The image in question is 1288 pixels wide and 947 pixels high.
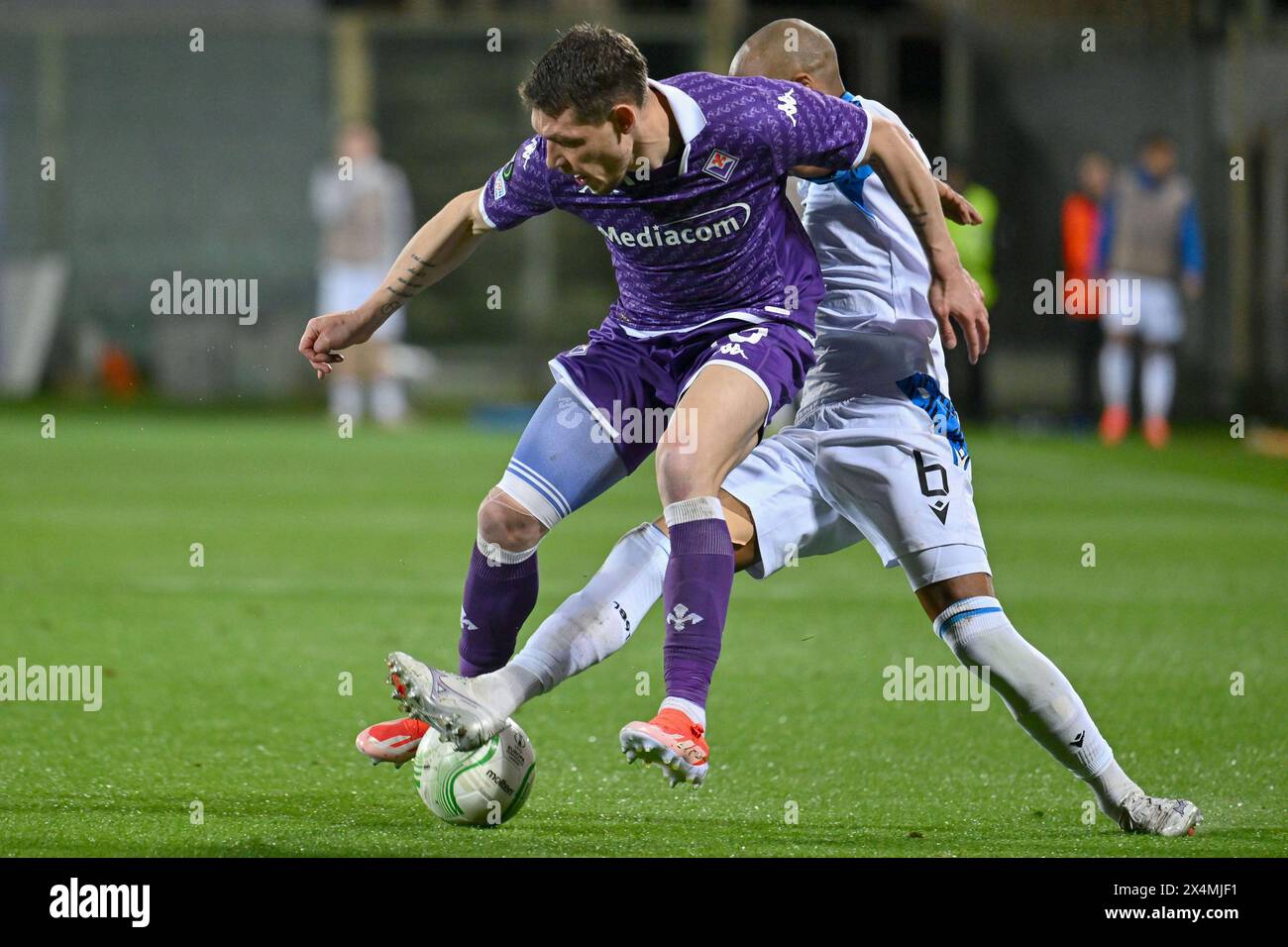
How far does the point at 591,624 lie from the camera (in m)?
4.91

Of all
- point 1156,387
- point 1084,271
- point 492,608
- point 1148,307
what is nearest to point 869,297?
point 492,608

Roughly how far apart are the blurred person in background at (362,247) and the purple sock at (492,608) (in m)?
13.9

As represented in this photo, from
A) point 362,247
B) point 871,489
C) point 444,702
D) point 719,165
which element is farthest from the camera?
point 362,247

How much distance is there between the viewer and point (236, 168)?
2116cm

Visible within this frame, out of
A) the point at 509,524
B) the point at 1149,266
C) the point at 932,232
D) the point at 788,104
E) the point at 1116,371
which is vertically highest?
the point at 1149,266

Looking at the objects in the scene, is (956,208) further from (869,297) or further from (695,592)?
(695,592)

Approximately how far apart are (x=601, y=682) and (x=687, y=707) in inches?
110

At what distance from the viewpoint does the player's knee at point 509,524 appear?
4855mm

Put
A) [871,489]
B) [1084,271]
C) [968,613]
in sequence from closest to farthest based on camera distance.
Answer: [968,613]
[871,489]
[1084,271]

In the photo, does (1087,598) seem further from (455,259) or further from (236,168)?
(236,168)

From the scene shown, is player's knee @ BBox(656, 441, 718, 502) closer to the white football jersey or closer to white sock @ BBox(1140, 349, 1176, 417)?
the white football jersey

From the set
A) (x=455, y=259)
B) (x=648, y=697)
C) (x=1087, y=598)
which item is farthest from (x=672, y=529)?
(x=1087, y=598)

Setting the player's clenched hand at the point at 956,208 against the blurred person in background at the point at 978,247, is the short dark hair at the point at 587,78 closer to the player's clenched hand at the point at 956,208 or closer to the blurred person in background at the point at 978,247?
the player's clenched hand at the point at 956,208

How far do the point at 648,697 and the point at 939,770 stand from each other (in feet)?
4.47
